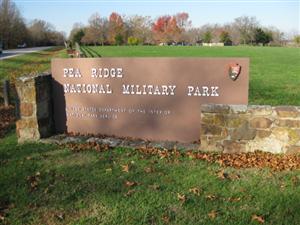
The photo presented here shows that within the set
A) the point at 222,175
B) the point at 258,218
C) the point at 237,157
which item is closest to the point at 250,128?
the point at 237,157

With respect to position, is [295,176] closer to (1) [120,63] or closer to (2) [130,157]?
(2) [130,157]

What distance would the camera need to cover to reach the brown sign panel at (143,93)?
7.32m

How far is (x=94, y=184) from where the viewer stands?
218 inches

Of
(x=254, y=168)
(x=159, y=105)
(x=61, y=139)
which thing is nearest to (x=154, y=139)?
(x=159, y=105)

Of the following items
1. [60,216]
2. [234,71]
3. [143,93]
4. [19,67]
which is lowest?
[60,216]

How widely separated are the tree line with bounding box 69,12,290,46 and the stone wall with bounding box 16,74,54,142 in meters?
98.2

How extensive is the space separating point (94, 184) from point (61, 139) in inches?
99.2

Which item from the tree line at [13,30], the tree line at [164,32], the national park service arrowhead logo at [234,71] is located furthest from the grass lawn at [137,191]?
the tree line at [164,32]

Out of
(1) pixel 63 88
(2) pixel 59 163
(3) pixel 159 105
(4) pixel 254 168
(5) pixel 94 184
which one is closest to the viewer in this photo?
(5) pixel 94 184

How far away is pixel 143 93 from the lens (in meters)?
7.82

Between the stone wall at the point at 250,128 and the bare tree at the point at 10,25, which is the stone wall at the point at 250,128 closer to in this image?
the stone wall at the point at 250,128

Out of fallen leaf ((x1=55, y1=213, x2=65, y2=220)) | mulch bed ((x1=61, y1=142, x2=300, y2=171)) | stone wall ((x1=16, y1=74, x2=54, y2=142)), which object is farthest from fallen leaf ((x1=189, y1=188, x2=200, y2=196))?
stone wall ((x1=16, y1=74, x2=54, y2=142))

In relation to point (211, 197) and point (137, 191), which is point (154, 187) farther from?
point (211, 197)

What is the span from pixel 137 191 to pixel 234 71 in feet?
9.75
